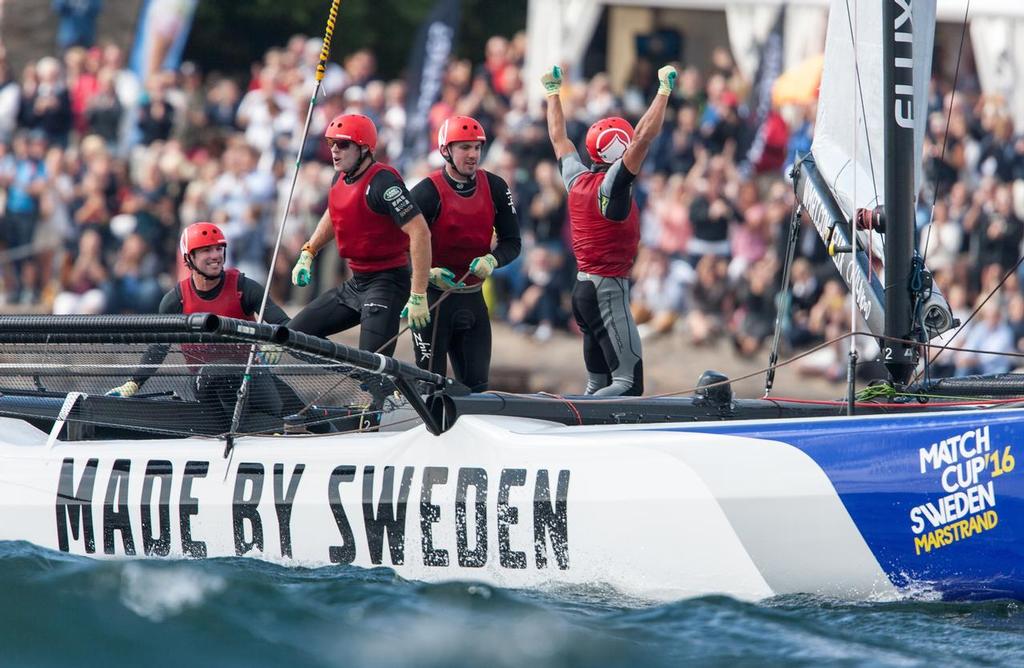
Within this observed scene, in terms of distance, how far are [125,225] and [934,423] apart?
11.5 meters

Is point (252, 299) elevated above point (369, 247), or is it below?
below

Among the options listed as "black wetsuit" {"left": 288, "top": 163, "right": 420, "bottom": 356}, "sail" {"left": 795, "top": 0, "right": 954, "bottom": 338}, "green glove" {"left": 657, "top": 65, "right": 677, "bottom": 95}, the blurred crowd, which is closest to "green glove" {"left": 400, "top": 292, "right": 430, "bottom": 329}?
"black wetsuit" {"left": 288, "top": 163, "right": 420, "bottom": 356}

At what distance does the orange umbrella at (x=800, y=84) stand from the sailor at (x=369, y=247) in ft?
25.2

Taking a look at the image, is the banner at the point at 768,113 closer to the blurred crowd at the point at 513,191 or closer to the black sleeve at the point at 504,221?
the blurred crowd at the point at 513,191

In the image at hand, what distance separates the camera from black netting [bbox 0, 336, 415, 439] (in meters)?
7.50

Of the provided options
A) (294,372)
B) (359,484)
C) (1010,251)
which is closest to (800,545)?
(359,484)

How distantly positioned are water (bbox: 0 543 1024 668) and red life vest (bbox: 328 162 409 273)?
2.12 meters

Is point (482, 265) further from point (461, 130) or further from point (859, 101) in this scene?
point (859, 101)

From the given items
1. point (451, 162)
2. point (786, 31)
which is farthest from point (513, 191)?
point (451, 162)

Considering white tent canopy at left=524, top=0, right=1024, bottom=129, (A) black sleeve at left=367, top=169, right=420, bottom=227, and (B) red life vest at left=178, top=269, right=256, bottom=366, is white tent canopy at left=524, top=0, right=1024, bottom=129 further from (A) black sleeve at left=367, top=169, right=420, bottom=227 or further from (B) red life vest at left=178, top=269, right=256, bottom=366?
(B) red life vest at left=178, top=269, right=256, bottom=366

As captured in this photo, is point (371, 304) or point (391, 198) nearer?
point (391, 198)

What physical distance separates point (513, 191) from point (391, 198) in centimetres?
735

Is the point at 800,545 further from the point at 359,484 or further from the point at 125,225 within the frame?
the point at 125,225

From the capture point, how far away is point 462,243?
8883mm
